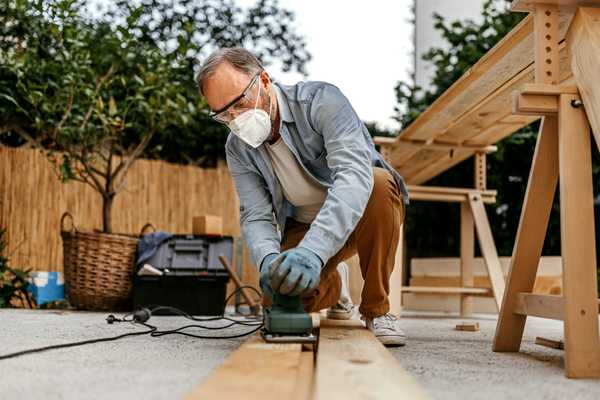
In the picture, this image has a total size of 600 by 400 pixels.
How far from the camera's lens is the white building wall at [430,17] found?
6.49 meters

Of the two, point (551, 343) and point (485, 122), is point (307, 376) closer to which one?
point (551, 343)

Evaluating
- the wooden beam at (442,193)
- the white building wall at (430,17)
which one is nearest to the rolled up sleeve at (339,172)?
the wooden beam at (442,193)

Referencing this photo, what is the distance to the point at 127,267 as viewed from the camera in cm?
393

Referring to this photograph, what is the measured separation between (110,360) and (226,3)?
5428 millimetres

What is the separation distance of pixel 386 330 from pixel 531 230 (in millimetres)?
552

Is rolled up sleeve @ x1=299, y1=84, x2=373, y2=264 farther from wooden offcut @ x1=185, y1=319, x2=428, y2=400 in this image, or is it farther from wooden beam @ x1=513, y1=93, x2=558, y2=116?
wooden beam @ x1=513, y1=93, x2=558, y2=116

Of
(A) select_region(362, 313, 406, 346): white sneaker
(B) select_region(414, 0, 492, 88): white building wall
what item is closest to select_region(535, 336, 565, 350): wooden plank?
(A) select_region(362, 313, 406, 346): white sneaker

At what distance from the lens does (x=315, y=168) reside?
2.11m

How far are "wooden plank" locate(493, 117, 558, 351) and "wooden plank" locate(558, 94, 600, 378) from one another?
0.22 m

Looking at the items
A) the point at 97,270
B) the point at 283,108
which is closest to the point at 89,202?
the point at 97,270

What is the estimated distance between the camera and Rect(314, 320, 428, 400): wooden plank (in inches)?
39.3

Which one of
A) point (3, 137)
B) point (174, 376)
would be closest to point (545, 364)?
point (174, 376)

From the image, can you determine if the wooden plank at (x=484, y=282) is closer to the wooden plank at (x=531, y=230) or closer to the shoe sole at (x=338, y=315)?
the shoe sole at (x=338, y=315)

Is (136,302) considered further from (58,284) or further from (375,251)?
(375,251)
